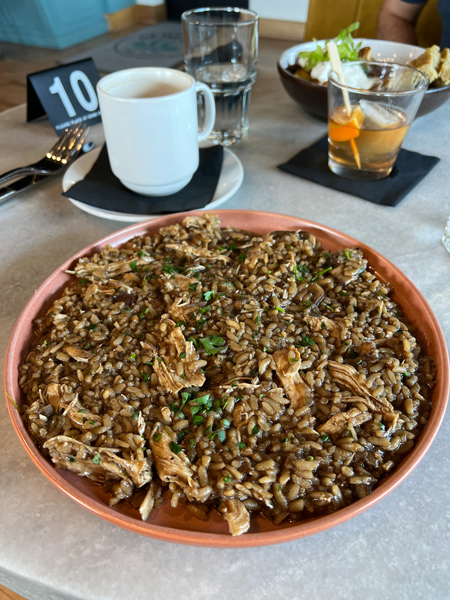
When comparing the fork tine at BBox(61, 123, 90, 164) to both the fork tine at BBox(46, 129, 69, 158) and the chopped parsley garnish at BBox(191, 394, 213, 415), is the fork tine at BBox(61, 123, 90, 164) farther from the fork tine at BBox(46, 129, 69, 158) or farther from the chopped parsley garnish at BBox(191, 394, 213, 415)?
the chopped parsley garnish at BBox(191, 394, 213, 415)

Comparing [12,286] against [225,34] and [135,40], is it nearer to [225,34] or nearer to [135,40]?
[225,34]

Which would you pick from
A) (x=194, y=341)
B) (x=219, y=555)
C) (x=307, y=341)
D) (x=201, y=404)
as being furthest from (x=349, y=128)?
(x=219, y=555)

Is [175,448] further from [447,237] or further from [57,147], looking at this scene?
[57,147]

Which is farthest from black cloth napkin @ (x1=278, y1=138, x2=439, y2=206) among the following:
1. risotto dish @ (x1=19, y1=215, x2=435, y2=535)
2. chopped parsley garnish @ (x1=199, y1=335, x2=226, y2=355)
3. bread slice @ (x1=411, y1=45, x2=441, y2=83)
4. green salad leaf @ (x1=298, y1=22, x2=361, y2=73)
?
chopped parsley garnish @ (x1=199, y1=335, x2=226, y2=355)

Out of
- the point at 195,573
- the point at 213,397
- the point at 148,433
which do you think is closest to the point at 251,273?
the point at 213,397

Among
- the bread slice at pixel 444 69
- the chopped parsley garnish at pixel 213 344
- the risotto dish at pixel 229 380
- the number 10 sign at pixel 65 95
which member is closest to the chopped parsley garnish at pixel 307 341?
the risotto dish at pixel 229 380
